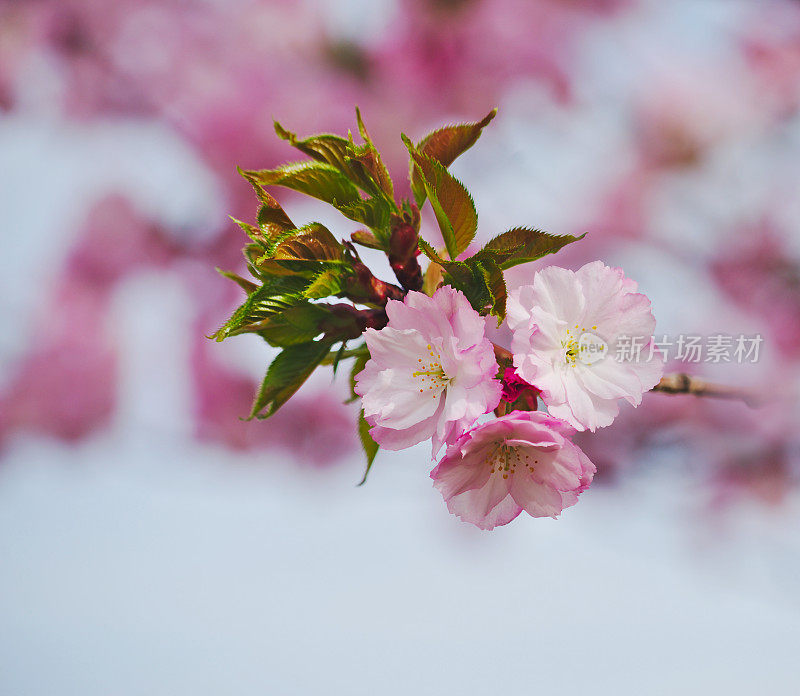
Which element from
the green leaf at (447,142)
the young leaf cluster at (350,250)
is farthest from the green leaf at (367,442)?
the green leaf at (447,142)

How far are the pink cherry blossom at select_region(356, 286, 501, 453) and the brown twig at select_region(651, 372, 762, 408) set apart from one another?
33cm

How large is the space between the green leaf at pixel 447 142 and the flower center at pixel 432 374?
0.23 m

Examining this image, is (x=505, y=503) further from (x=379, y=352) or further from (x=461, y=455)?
(x=379, y=352)

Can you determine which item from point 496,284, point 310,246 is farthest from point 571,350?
point 310,246

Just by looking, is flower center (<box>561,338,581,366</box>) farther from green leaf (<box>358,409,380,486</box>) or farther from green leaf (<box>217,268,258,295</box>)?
green leaf (<box>217,268,258,295</box>)

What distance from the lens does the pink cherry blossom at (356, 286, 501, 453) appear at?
73cm

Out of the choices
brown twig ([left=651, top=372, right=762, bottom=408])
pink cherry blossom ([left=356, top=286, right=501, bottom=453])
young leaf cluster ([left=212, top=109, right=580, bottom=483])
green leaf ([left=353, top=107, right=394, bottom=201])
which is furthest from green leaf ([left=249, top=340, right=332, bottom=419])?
brown twig ([left=651, top=372, right=762, bottom=408])

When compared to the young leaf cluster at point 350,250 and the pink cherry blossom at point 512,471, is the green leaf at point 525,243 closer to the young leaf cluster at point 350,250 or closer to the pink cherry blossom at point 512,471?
the young leaf cluster at point 350,250

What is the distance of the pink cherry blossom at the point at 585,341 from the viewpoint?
744 mm

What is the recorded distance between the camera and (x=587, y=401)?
0.76 m

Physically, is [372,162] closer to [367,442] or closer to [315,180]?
[315,180]

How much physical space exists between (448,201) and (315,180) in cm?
17

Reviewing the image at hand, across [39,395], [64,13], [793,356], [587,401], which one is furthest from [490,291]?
[64,13]

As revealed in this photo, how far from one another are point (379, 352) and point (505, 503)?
0.25 meters
